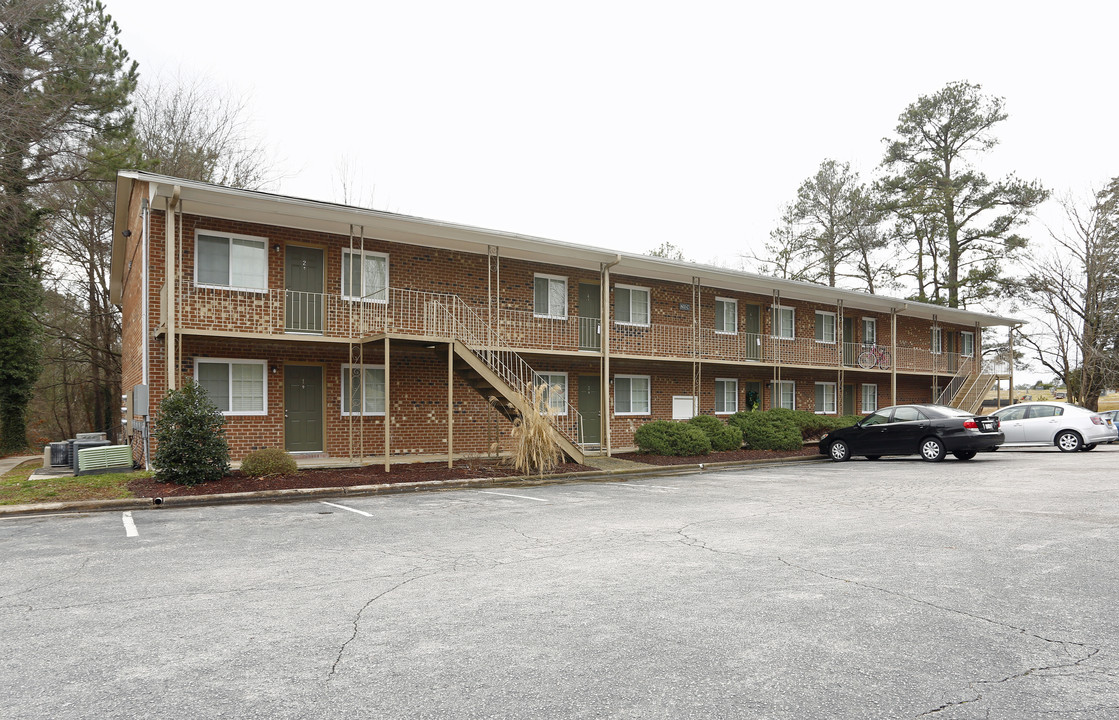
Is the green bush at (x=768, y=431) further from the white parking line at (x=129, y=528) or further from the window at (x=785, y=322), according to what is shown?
the white parking line at (x=129, y=528)

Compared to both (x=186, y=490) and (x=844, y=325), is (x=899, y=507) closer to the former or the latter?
(x=186, y=490)

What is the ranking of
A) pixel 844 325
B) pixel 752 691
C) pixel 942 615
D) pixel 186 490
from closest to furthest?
1. pixel 752 691
2. pixel 942 615
3. pixel 186 490
4. pixel 844 325

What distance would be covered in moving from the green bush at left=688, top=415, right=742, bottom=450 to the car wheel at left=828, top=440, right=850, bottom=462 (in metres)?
2.49

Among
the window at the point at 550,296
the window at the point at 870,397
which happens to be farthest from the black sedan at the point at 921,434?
the window at the point at 870,397

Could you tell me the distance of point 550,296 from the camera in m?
19.8

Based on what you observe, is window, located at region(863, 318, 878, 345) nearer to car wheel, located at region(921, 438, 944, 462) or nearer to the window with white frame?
the window with white frame

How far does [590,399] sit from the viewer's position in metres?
20.6

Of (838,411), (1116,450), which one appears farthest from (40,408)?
(1116,450)

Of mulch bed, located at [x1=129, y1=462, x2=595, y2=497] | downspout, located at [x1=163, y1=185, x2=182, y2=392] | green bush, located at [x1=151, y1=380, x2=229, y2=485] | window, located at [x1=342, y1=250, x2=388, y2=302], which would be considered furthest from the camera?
window, located at [x1=342, y1=250, x2=388, y2=302]

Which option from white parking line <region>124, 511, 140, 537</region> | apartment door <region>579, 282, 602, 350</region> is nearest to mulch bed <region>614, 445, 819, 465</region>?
apartment door <region>579, 282, 602, 350</region>

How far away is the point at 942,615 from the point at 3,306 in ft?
89.0

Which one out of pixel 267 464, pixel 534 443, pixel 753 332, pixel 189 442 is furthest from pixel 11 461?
pixel 753 332

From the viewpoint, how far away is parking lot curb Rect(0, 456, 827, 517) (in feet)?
33.2

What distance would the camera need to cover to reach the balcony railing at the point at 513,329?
48.0 feet
